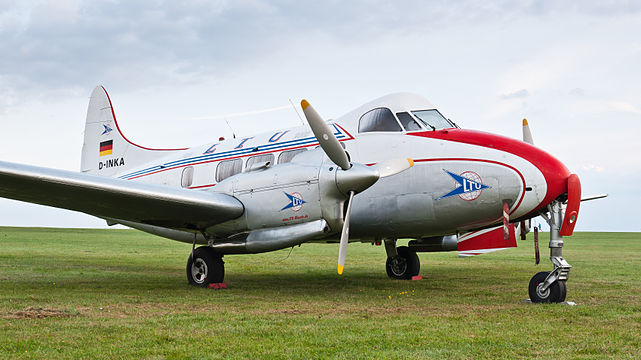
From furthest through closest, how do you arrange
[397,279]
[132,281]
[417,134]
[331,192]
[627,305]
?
[397,279] < [132,281] < [417,134] < [331,192] < [627,305]

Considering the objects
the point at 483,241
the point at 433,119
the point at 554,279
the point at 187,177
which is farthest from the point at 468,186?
the point at 187,177

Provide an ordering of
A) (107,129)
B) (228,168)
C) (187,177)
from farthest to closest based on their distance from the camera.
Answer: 1. (107,129)
2. (187,177)
3. (228,168)

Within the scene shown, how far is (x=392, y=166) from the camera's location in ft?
30.8

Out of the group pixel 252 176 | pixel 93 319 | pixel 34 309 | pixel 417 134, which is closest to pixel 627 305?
pixel 417 134

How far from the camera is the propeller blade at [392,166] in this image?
929 cm

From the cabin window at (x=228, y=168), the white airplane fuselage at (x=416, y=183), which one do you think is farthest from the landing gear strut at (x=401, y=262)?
the cabin window at (x=228, y=168)

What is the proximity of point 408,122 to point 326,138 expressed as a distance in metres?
2.01

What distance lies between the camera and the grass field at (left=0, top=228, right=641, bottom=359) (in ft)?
17.7

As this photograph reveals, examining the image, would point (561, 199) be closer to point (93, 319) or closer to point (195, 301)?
point (195, 301)

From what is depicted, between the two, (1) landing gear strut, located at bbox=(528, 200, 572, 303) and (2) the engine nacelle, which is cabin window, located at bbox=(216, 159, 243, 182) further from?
(1) landing gear strut, located at bbox=(528, 200, 572, 303)

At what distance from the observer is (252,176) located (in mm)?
10500

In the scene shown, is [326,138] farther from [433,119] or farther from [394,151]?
[433,119]

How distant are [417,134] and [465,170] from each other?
3.93 ft

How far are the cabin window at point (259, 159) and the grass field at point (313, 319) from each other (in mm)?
2495
